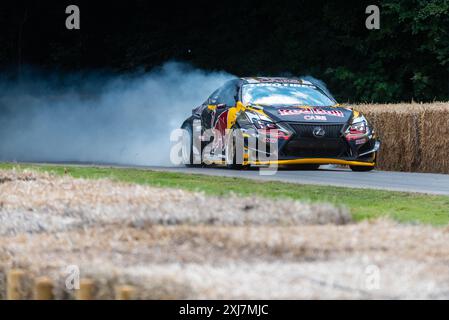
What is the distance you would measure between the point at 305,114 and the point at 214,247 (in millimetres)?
13703

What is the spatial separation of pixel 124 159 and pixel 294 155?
7.81 m

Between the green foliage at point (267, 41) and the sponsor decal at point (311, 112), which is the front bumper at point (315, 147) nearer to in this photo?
the sponsor decal at point (311, 112)

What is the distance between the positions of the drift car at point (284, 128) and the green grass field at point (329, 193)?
2198 millimetres

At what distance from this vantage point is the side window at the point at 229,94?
21266 millimetres

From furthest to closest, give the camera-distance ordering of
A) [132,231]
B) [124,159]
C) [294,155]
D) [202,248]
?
[124,159] → [294,155] → [132,231] → [202,248]

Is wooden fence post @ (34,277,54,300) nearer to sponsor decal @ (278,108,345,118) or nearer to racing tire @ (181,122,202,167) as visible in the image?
sponsor decal @ (278,108,345,118)

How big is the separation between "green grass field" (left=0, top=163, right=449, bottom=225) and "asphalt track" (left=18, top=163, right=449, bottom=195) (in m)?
0.88

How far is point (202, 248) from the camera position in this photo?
682 centimetres

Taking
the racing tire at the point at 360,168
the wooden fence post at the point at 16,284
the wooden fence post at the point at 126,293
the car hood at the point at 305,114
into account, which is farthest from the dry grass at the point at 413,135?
the wooden fence post at the point at 126,293

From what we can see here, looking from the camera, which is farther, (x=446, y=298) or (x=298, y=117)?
(x=298, y=117)

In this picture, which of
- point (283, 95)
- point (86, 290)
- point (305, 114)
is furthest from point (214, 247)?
point (283, 95)
